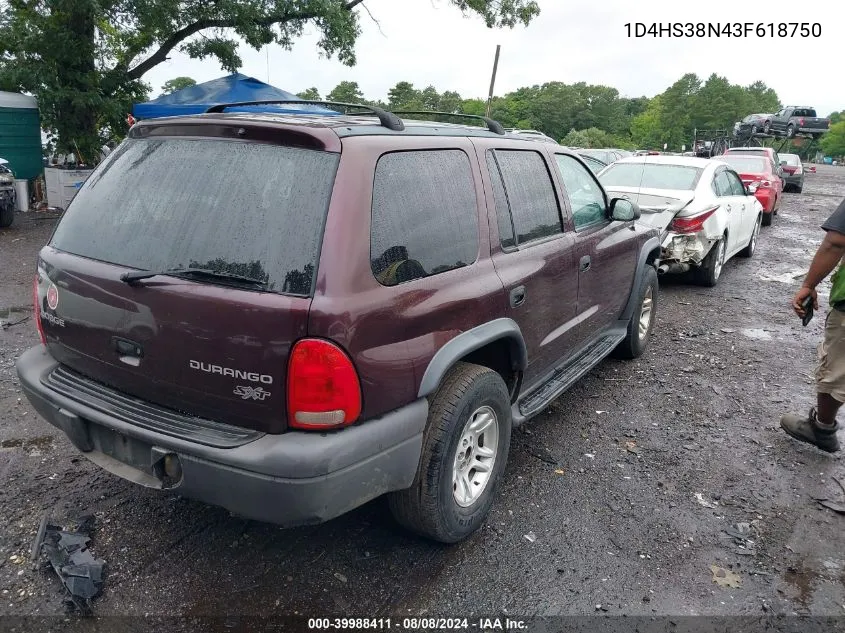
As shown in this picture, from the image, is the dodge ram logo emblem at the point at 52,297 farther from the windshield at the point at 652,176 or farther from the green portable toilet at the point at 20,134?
the green portable toilet at the point at 20,134

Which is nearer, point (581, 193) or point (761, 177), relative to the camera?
point (581, 193)

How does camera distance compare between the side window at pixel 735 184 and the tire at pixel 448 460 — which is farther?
the side window at pixel 735 184

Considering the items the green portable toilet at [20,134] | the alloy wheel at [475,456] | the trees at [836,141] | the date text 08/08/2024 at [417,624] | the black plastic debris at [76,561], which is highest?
the trees at [836,141]

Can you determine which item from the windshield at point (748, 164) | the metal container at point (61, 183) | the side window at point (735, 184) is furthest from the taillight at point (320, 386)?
the windshield at point (748, 164)

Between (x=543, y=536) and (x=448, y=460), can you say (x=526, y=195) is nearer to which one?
(x=448, y=460)

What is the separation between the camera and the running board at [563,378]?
3.49 meters

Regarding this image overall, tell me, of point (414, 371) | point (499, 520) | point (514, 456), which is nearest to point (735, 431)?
point (514, 456)

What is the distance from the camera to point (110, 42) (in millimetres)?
13180

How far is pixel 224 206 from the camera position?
244 cm

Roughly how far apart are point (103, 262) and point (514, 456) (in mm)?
2519

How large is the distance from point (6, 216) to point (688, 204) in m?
10.7

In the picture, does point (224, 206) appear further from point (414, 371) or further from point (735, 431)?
point (735, 431)

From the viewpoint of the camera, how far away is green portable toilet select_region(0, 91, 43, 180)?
13086mm

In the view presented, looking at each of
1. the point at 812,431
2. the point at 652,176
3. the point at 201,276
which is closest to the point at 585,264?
the point at 812,431
